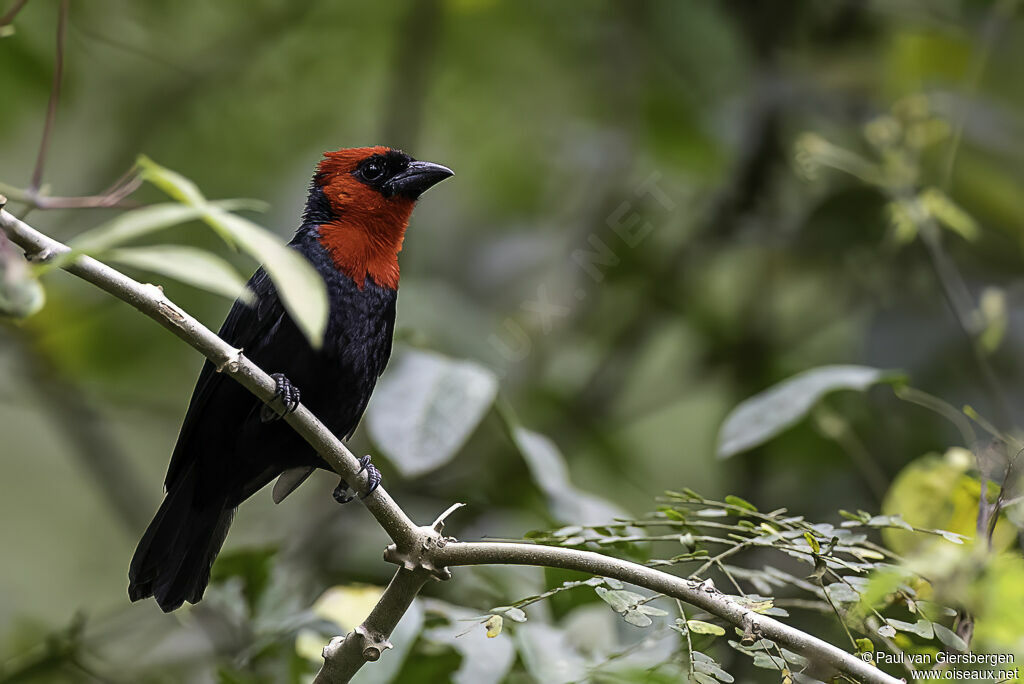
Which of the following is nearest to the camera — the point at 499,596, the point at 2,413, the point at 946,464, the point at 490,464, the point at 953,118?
the point at 946,464

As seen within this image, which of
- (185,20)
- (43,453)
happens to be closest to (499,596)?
(185,20)

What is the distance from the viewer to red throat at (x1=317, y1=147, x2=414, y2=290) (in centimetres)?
247

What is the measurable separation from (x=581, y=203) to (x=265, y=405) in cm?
272

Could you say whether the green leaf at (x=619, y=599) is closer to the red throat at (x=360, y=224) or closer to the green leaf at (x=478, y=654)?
the green leaf at (x=478, y=654)

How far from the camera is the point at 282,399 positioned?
1.79 metres

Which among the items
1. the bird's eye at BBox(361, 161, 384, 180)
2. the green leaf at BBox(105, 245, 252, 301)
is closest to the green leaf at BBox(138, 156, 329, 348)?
the green leaf at BBox(105, 245, 252, 301)

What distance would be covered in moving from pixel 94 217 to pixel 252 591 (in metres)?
2.34

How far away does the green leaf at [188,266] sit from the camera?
2.46ft

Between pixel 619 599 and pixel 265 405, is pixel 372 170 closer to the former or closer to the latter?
pixel 265 405

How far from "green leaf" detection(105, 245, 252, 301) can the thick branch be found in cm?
32

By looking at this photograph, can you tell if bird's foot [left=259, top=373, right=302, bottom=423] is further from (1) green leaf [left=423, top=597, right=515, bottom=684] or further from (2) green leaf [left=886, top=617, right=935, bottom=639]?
(2) green leaf [left=886, top=617, right=935, bottom=639]

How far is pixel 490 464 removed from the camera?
3408mm

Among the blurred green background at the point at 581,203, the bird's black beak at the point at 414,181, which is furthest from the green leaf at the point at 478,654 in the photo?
the blurred green background at the point at 581,203

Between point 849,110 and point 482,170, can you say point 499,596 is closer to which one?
point 482,170
